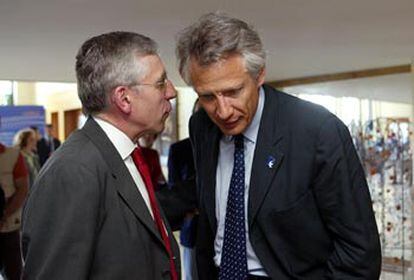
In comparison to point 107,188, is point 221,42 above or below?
above

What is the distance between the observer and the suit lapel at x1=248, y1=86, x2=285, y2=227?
5.05 feet

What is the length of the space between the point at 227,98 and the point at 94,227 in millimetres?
498

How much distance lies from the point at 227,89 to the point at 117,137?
319 millimetres

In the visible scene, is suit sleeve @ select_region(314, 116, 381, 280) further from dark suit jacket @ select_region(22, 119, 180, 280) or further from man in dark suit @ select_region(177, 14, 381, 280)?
dark suit jacket @ select_region(22, 119, 180, 280)

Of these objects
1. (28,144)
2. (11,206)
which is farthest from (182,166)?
(28,144)

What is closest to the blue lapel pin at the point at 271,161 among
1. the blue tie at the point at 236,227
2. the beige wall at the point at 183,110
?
the blue tie at the point at 236,227

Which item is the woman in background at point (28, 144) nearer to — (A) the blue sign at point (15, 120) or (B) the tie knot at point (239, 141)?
(A) the blue sign at point (15, 120)

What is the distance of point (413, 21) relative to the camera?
2.91m

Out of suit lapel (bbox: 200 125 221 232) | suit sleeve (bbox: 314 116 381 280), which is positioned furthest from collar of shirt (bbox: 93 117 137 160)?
suit sleeve (bbox: 314 116 381 280)

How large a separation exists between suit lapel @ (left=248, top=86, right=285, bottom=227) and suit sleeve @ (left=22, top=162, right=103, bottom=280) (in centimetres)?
47

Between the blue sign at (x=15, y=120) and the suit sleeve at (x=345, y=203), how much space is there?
460 cm

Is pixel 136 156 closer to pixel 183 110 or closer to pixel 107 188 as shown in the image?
pixel 107 188

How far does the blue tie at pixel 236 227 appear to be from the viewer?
1602 millimetres

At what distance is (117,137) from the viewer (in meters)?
1.46
